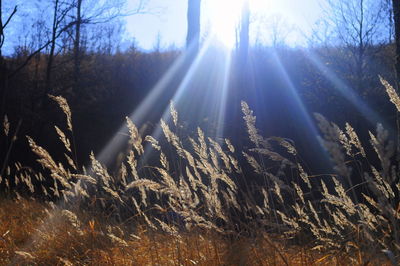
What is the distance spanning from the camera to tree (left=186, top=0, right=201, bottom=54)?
48.1 ft

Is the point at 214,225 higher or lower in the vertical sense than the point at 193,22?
lower

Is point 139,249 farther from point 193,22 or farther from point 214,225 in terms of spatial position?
point 193,22

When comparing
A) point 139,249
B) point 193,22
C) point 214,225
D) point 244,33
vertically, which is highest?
point 193,22

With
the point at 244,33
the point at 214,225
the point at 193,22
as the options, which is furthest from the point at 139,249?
the point at 193,22

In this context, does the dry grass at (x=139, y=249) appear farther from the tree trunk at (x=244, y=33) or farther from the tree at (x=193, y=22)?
the tree at (x=193, y=22)

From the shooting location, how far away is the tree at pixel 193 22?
14672 millimetres

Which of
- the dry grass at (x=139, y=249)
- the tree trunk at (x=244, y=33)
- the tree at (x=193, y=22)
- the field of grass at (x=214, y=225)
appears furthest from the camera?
the tree at (x=193, y=22)

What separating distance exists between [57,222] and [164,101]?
11.7m

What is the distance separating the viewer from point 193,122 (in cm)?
1327

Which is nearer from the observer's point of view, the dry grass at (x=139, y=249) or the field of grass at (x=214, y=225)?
the field of grass at (x=214, y=225)

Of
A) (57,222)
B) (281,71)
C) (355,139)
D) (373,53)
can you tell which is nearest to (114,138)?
(281,71)

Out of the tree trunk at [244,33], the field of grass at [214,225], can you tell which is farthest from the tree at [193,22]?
the field of grass at [214,225]

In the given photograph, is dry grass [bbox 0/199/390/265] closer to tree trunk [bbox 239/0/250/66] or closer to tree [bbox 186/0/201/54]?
tree trunk [bbox 239/0/250/66]

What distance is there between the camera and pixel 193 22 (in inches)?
577
